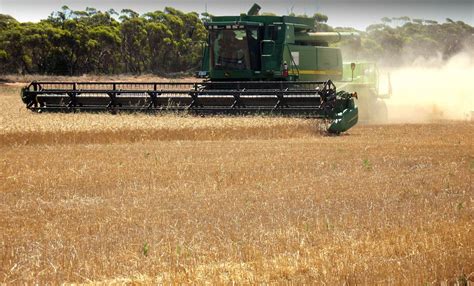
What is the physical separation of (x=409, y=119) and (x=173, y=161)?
12.8 m

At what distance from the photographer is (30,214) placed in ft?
30.5

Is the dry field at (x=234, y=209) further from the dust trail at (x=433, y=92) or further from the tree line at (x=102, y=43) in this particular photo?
the tree line at (x=102, y=43)

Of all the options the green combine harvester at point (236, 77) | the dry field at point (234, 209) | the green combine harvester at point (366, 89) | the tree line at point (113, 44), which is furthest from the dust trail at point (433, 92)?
the tree line at point (113, 44)

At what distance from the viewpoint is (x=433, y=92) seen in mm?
29828

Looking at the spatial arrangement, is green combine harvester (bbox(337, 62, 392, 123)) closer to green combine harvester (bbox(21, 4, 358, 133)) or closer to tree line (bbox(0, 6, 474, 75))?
green combine harvester (bbox(21, 4, 358, 133))

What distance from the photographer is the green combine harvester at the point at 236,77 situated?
20.9m

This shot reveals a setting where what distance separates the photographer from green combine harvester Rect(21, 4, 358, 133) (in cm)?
2092

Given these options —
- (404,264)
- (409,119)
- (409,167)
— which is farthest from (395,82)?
(404,264)

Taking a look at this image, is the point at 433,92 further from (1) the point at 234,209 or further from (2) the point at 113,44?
(2) the point at 113,44


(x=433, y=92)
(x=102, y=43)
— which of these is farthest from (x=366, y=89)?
(x=102, y=43)

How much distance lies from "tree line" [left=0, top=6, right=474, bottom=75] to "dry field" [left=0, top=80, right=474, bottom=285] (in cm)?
3733

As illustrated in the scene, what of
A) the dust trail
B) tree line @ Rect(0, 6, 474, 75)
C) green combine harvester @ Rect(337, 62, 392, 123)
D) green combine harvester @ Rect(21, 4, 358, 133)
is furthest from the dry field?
tree line @ Rect(0, 6, 474, 75)

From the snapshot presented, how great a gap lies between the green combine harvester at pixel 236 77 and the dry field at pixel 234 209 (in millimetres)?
3003

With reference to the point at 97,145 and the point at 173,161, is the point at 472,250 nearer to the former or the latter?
the point at 173,161
